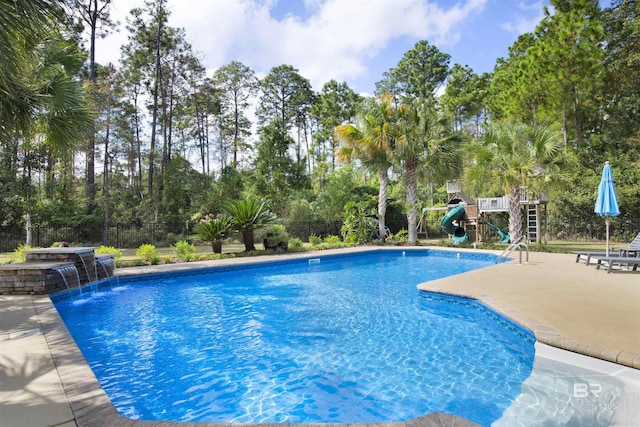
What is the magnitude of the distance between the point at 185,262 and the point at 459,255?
9.67 metres

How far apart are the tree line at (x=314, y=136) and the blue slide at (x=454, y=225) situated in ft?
4.28

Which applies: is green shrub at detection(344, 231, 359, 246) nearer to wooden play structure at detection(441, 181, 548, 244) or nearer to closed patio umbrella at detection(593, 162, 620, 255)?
wooden play structure at detection(441, 181, 548, 244)

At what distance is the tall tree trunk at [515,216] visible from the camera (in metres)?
13.0

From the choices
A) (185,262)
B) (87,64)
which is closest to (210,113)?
(87,64)

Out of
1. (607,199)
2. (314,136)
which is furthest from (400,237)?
(314,136)

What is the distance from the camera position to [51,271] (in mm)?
6445

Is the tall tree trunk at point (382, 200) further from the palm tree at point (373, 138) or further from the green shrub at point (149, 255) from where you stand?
the green shrub at point (149, 255)

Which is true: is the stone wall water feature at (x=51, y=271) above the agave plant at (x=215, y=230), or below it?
below

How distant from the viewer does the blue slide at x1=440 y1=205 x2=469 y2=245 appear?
15695mm

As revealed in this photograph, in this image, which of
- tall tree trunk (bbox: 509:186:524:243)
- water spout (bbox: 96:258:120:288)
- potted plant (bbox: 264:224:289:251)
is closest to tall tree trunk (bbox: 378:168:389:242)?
potted plant (bbox: 264:224:289:251)

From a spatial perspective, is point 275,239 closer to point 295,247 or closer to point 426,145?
point 295,247

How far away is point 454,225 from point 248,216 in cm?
969

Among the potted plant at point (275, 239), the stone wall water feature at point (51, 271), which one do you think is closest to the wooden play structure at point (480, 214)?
the potted plant at point (275, 239)

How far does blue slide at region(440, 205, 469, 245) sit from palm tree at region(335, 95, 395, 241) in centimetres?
298
